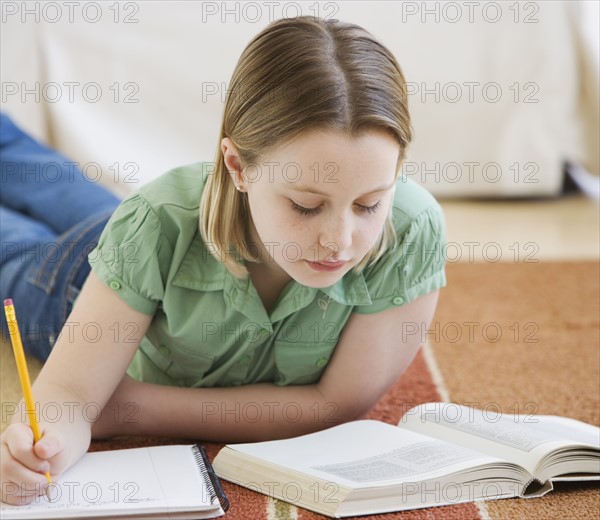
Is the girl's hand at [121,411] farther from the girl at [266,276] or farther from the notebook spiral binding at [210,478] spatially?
the notebook spiral binding at [210,478]

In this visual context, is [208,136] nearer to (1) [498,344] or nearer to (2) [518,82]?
(2) [518,82]

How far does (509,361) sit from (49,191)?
0.85 meters

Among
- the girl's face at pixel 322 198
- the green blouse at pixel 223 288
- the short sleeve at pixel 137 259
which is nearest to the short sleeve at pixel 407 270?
the green blouse at pixel 223 288

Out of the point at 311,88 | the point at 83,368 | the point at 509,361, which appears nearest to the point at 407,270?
the point at 311,88

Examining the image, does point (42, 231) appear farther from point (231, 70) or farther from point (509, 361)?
point (231, 70)

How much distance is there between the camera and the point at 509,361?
1.51m

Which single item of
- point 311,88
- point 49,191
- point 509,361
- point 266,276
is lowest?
point 509,361

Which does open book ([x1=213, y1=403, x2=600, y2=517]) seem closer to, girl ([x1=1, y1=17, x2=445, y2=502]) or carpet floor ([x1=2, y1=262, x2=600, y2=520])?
carpet floor ([x1=2, y1=262, x2=600, y2=520])

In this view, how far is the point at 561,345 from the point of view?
5.19 ft

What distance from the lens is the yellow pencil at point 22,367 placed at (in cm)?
83

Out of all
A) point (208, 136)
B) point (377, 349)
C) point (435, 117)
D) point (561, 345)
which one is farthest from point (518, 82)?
point (377, 349)

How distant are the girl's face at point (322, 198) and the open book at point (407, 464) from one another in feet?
0.60

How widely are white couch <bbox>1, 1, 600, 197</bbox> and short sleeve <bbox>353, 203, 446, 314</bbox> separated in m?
1.56

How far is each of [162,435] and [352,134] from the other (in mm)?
457
